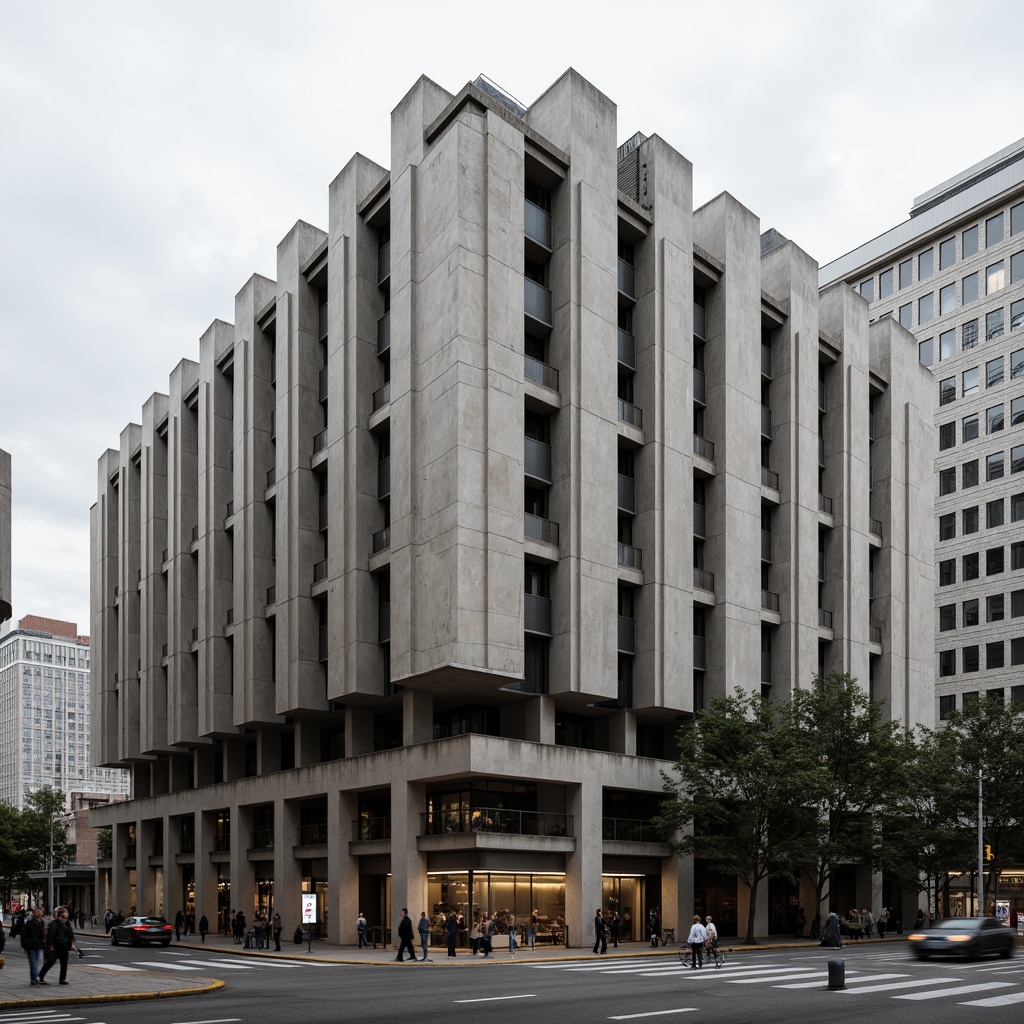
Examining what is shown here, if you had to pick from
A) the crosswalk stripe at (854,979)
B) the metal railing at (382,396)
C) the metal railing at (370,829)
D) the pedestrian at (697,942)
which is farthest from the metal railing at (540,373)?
the crosswalk stripe at (854,979)

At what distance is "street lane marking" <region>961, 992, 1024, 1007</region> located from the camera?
22200 mm

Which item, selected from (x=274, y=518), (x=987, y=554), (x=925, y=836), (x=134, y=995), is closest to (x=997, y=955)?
(x=925, y=836)

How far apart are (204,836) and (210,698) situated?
788 cm

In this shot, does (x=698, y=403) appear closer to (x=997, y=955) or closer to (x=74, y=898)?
(x=997, y=955)

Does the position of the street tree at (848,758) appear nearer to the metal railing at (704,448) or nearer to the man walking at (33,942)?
the metal railing at (704,448)

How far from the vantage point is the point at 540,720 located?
4691 cm

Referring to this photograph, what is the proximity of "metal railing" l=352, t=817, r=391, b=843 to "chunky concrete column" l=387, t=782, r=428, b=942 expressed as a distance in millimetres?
1947

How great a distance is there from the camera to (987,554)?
279ft

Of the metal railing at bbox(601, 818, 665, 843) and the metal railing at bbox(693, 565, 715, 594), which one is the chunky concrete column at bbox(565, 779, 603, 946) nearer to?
the metal railing at bbox(601, 818, 665, 843)

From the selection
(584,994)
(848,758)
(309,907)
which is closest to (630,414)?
(848,758)

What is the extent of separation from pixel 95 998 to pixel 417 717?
23249mm

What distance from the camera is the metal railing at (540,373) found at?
48562mm

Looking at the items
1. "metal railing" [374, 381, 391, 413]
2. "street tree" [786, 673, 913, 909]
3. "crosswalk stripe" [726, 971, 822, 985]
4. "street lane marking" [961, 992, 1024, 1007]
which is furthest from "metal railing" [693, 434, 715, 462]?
"street lane marking" [961, 992, 1024, 1007]

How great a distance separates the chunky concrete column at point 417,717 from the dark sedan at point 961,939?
20027mm
